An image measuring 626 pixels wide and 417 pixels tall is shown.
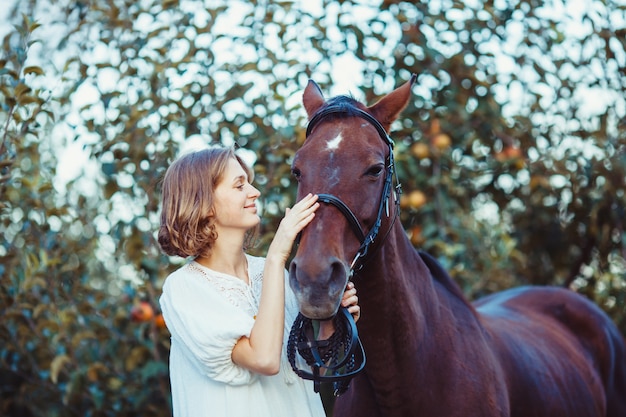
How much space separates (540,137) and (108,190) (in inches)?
120

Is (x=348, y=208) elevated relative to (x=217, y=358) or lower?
elevated

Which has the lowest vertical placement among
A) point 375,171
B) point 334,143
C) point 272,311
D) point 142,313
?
point 142,313

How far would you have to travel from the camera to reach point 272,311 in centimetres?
198

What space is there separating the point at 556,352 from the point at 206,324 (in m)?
2.34

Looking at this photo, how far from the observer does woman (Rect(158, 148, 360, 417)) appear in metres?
1.98

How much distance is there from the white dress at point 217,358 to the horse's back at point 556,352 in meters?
1.10

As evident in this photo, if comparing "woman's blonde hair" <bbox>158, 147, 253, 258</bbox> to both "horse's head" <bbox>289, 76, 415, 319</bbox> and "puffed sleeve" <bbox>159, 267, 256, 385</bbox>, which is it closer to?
"puffed sleeve" <bbox>159, 267, 256, 385</bbox>

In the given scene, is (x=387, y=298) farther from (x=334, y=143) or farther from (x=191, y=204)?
(x=191, y=204)

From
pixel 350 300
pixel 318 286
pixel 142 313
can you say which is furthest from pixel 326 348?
pixel 142 313

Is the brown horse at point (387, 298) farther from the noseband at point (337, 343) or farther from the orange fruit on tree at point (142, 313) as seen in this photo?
the orange fruit on tree at point (142, 313)

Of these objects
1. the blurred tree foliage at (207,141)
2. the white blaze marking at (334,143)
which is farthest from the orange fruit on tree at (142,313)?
the white blaze marking at (334,143)

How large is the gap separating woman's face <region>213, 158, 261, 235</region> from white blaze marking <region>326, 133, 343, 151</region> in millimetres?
289

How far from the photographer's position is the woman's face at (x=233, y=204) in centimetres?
221

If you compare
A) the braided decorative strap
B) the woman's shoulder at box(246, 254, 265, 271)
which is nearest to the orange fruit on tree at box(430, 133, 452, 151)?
the woman's shoulder at box(246, 254, 265, 271)
